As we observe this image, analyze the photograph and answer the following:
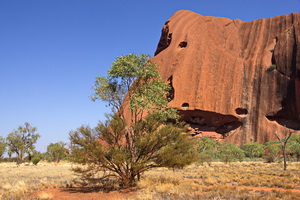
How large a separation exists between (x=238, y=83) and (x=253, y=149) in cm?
1617

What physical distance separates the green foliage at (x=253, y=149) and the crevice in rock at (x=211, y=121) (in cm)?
697

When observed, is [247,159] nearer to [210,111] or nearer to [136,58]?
[210,111]

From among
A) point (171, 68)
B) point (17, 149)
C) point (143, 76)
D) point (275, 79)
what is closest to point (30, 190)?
point (143, 76)

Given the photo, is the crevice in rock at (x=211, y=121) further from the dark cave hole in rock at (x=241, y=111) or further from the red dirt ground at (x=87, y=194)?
the red dirt ground at (x=87, y=194)

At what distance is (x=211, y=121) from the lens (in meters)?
57.7

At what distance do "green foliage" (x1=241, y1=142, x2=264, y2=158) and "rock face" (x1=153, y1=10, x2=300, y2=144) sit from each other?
13.0 ft

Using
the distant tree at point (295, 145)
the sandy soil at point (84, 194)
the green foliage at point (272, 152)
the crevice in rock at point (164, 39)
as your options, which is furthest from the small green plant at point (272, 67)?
the sandy soil at point (84, 194)

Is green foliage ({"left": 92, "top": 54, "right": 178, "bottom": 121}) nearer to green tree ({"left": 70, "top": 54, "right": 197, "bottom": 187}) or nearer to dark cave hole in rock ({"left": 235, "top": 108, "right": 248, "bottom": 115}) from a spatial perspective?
green tree ({"left": 70, "top": 54, "right": 197, "bottom": 187})

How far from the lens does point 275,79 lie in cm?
5703

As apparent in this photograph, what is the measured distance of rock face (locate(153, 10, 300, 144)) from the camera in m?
54.8

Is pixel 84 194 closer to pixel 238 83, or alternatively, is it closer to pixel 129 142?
pixel 129 142

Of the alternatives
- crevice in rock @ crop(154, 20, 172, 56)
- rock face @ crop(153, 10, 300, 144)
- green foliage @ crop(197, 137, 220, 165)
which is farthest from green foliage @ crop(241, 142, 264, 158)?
crevice in rock @ crop(154, 20, 172, 56)

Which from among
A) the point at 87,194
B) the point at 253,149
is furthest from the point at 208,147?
the point at 87,194

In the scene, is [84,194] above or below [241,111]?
below
